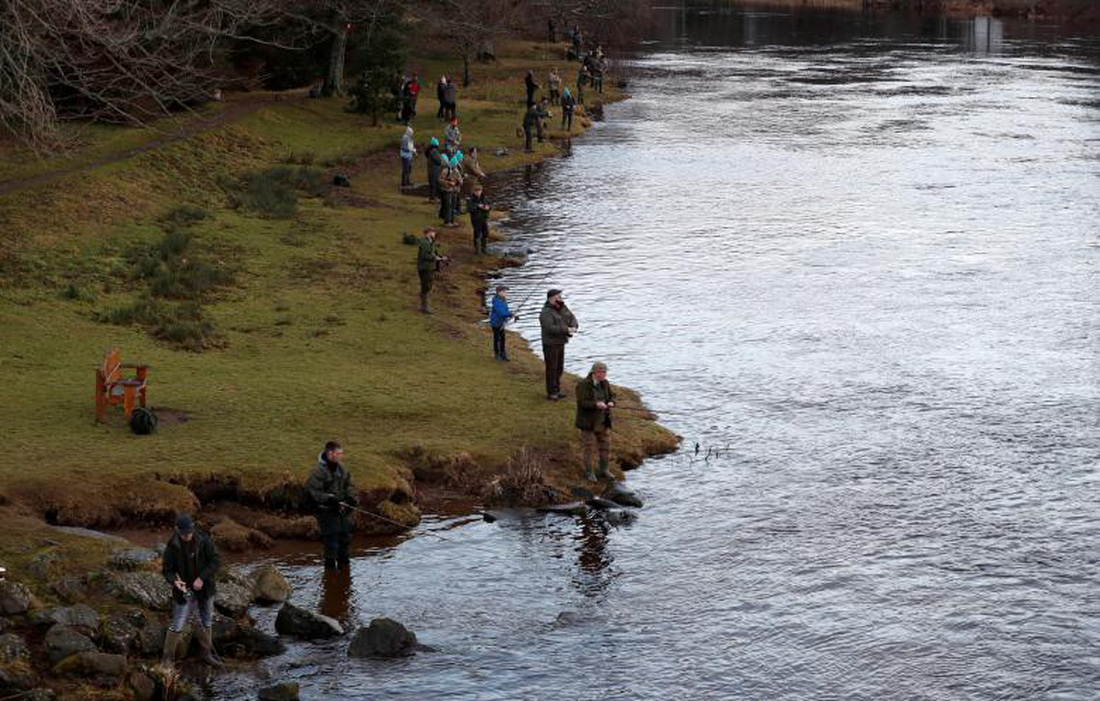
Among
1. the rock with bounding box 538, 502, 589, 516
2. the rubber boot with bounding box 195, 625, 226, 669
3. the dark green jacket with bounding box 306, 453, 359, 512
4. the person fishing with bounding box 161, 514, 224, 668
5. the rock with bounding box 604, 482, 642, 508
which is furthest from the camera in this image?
the rock with bounding box 604, 482, 642, 508

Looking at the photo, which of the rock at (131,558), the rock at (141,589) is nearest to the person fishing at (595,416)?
the rock at (131,558)

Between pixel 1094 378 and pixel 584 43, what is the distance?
7192 cm

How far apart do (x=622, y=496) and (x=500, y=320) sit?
7693 mm

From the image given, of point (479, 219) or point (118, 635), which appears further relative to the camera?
point (479, 219)

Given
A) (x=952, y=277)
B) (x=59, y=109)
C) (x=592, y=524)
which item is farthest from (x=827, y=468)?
(x=59, y=109)

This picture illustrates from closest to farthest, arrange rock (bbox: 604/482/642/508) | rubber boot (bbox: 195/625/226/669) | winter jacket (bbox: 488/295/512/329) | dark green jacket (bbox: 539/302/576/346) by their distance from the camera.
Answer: rubber boot (bbox: 195/625/226/669) → rock (bbox: 604/482/642/508) → dark green jacket (bbox: 539/302/576/346) → winter jacket (bbox: 488/295/512/329)

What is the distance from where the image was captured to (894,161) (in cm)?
6356

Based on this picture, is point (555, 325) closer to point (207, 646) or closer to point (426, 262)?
point (426, 262)

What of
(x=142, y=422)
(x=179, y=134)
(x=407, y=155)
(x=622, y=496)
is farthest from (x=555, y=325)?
(x=179, y=134)

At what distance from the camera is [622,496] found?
26094mm

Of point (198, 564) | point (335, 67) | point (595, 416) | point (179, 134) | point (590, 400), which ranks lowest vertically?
point (198, 564)

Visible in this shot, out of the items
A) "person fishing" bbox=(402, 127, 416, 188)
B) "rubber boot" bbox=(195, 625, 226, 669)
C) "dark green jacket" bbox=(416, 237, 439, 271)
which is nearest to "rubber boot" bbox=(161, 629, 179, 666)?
"rubber boot" bbox=(195, 625, 226, 669)

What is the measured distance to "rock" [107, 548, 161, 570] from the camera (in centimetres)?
2127

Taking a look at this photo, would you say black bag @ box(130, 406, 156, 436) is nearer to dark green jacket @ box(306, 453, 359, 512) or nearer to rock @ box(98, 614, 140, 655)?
dark green jacket @ box(306, 453, 359, 512)
